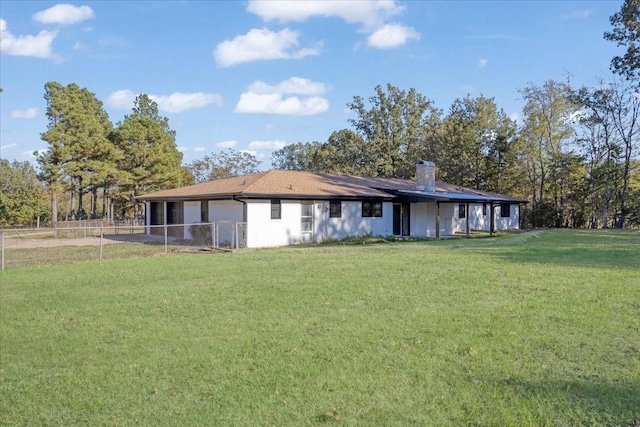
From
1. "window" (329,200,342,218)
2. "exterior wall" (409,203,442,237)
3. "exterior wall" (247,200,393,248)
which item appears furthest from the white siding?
"exterior wall" (409,203,442,237)

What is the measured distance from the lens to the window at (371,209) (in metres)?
23.1

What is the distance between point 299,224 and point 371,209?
→ 4207 mm

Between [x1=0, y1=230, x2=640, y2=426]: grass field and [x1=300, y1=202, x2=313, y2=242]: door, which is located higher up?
[x1=300, y1=202, x2=313, y2=242]: door

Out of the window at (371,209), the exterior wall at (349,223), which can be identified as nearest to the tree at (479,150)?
the exterior wall at (349,223)

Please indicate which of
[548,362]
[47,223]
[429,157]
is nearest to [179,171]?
[47,223]

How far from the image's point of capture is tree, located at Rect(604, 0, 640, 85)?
27.0 metres

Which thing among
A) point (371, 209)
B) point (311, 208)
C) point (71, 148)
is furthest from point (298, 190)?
point (71, 148)

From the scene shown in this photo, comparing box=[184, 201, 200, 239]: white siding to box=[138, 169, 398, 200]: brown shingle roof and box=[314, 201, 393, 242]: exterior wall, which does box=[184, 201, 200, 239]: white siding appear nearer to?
box=[138, 169, 398, 200]: brown shingle roof

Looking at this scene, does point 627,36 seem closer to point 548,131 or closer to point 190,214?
point 548,131

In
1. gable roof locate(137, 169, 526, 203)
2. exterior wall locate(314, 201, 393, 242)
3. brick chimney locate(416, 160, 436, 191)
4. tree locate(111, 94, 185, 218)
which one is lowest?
exterior wall locate(314, 201, 393, 242)

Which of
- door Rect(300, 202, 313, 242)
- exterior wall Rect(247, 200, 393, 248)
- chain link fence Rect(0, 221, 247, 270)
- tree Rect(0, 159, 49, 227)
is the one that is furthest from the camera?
tree Rect(0, 159, 49, 227)

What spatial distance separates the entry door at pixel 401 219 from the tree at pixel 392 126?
64.0 feet

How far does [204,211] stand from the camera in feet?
73.3

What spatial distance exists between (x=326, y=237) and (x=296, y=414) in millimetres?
17858
